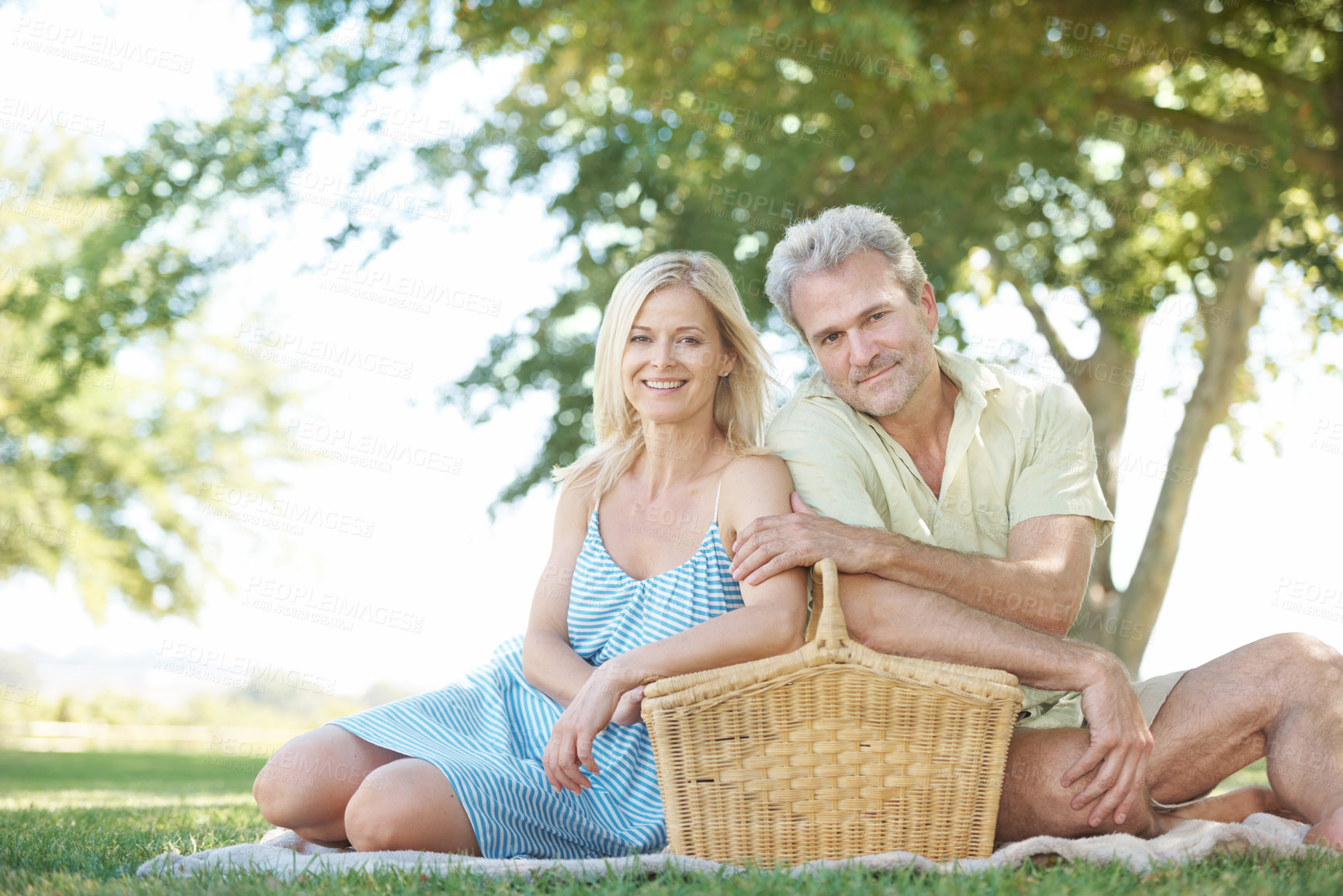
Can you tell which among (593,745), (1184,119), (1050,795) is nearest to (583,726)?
(593,745)

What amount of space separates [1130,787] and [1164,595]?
7.63 metres

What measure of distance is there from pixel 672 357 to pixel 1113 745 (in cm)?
162

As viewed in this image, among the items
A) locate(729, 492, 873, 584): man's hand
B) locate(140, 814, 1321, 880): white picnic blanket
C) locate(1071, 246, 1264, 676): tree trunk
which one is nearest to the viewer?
locate(140, 814, 1321, 880): white picnic blanket

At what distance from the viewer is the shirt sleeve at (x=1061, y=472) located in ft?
10.8

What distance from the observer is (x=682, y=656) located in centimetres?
282

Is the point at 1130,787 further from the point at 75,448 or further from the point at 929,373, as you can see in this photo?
the point at 75,448

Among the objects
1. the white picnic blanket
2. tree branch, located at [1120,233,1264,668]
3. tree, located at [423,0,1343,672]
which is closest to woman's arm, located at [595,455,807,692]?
the white picnic blanket

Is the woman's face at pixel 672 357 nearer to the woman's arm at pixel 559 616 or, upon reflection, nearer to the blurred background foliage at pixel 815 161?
the woman's arm at pixel 559 616

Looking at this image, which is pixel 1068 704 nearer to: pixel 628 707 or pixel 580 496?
pixel 628 707

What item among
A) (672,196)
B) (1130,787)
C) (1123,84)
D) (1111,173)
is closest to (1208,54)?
(1123,84)

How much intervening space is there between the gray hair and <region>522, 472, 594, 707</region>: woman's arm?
0.95m

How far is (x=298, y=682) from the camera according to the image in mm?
6793

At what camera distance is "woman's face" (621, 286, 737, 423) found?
11.1 feet

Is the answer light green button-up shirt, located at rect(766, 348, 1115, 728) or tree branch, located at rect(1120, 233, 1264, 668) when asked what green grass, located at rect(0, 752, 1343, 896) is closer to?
light green button-up shirt, located at rect(766, 348, 1115, 728)
